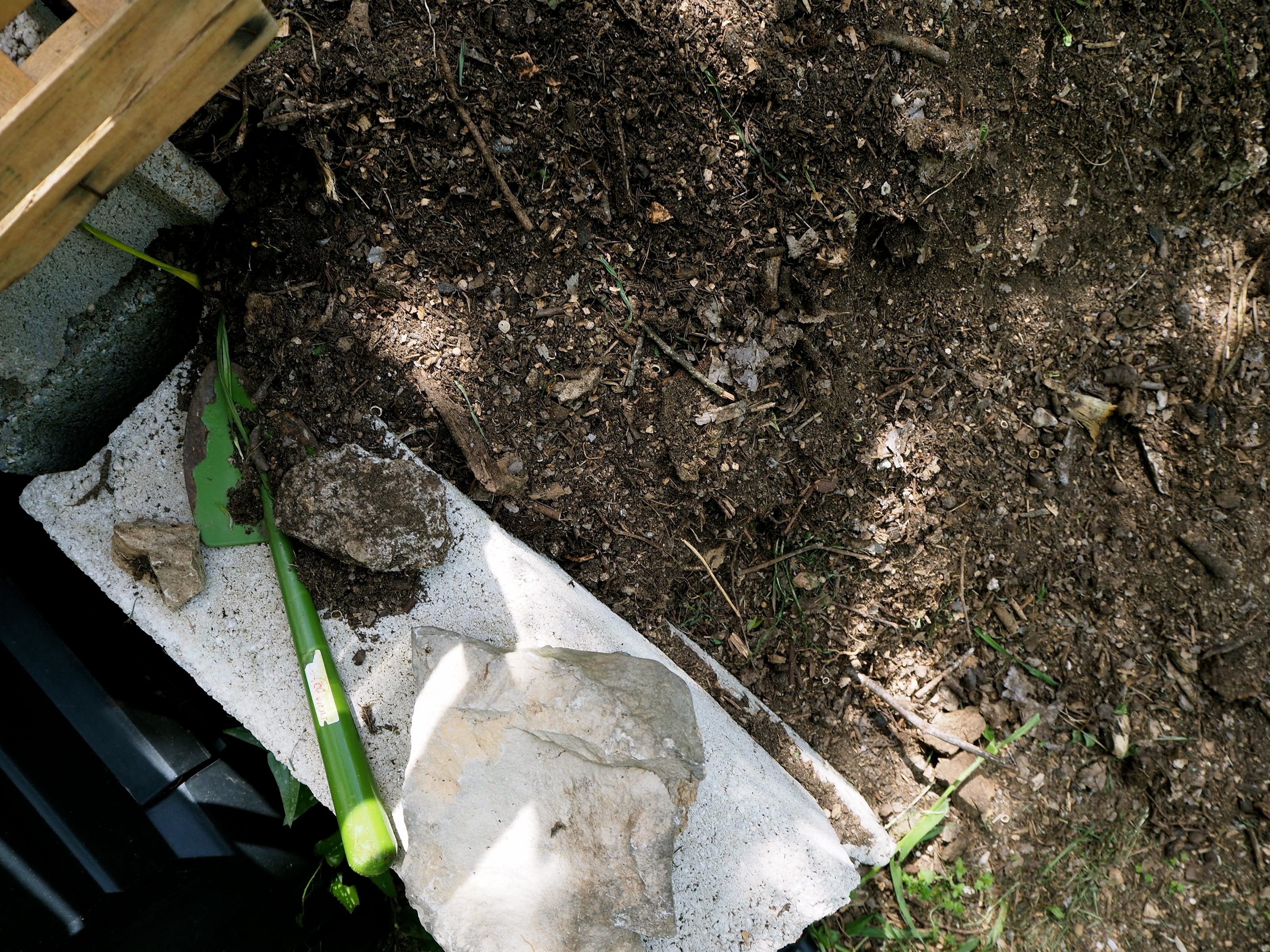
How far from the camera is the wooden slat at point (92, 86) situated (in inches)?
40.4

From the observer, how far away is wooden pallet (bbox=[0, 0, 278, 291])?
3.43 ft

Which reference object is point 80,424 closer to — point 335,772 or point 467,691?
point 335,772

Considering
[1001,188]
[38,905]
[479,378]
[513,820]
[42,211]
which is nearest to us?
[42,211]

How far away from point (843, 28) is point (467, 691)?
1.77m

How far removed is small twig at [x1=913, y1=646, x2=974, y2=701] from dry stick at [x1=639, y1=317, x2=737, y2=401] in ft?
3.22

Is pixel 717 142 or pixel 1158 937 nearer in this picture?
pixel 717 142

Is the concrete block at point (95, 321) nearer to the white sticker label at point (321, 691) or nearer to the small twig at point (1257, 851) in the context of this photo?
the white sticker label at point (321, 691)

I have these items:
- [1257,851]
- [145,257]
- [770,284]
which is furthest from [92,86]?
[1257,851]

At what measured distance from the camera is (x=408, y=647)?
1.72 meters

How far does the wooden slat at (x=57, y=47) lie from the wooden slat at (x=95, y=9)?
23 mm

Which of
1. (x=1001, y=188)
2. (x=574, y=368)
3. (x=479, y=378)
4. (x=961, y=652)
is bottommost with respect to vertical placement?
(x=961, y=652)

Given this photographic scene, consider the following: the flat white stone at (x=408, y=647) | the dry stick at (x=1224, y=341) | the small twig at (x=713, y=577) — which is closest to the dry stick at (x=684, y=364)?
the small twig at (x=713, y=577)

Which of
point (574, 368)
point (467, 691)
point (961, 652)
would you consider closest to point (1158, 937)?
point (961, 652)

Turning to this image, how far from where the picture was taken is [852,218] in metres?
1.90
